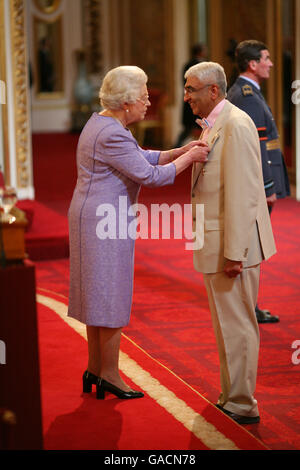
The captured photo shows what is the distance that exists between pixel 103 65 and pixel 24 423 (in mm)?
17690

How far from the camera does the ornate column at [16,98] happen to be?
30.5 ft

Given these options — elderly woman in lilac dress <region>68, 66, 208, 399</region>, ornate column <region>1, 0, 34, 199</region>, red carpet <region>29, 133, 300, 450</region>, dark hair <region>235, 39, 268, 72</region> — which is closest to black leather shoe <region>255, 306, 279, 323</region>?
red carpet <region>29, 133, 300, 450</region>

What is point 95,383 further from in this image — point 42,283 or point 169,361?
point 42,283

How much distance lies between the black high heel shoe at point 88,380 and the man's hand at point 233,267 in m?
0.89

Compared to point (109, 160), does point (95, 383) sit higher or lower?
lower

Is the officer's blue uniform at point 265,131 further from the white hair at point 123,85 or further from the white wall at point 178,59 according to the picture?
the white wall at point 178,59

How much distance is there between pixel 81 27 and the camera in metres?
19.9

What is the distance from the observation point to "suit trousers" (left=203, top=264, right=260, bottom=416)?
368 centimetres

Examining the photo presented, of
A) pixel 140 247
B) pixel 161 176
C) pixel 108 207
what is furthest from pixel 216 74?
pixel 140 247

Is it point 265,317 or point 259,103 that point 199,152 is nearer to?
point 259,103

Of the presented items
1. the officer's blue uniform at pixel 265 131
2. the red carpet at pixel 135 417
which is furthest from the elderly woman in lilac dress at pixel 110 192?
the officer's blue uniform at pixel 265 131

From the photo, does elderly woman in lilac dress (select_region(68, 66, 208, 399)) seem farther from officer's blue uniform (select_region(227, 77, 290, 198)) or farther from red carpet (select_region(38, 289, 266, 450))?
officer's blue uniform (select_region(227, 77, 290, 198))

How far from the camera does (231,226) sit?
3.56 metres

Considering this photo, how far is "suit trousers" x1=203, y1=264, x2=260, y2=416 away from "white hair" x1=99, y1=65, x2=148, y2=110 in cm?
88
